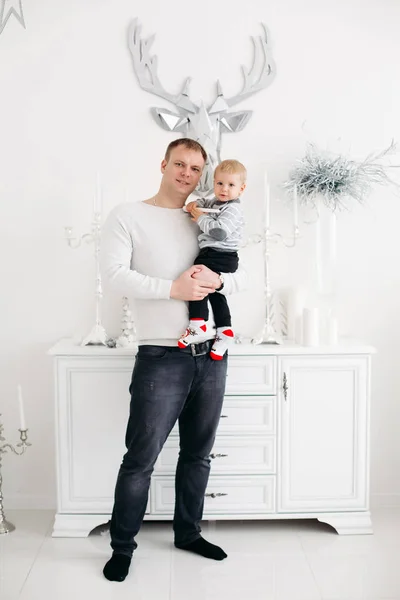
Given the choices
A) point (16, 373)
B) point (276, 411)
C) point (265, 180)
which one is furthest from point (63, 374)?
point (265, 180)

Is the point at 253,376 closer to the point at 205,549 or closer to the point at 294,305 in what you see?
the point at 294,305

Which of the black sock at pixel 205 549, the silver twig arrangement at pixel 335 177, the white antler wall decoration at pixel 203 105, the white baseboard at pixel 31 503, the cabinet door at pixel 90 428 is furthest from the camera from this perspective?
the white baseboard at pixel 31 503

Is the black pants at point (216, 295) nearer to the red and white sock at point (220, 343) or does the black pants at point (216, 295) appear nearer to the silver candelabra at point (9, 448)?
the red and white sock at point (220, 343)

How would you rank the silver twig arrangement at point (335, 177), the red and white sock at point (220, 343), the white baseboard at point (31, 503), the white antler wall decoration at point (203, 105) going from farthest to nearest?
1. the white baseboard at point (31, 503)
2. the white antler wall decoration at point (203, 105)
3. the silver twig arrangement at point (335, 177)
4. the red and white sock at point (220, 343)

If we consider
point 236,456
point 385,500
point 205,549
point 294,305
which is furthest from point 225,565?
point 294,305

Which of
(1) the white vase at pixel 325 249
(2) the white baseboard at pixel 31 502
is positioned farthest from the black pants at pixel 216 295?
(2) the white baseboard at pixel 31 502

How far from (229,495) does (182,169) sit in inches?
53.6

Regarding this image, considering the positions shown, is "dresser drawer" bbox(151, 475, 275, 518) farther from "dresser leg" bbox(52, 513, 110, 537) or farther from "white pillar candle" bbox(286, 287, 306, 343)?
"white pillar candle" bbox(286, 287, 306, 343)

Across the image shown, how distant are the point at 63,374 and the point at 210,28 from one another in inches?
65.1

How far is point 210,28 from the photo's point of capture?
9.80 ft

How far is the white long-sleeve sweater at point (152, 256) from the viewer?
92.4 inches

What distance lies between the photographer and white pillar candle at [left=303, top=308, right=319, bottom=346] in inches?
110

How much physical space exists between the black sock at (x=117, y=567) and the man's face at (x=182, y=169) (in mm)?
1350

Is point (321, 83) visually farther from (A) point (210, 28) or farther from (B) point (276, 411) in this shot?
(B) point (276, 411)
